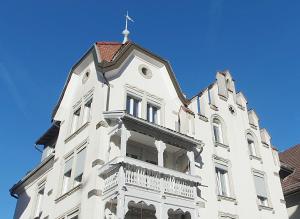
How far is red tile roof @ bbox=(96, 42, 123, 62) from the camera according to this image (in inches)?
861

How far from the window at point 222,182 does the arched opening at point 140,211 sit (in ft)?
17.4

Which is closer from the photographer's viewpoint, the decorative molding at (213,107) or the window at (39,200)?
the window at (39,200)

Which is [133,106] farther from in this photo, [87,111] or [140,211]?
[140,211]

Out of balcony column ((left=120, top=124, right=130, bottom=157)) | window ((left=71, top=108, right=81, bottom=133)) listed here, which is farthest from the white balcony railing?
window ((left=71, top=108, right=81, bottom=133))

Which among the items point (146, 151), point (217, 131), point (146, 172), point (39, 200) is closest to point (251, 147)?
point (217, 131)

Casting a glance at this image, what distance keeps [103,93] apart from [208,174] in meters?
7.77

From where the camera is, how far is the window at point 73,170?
19.4 m

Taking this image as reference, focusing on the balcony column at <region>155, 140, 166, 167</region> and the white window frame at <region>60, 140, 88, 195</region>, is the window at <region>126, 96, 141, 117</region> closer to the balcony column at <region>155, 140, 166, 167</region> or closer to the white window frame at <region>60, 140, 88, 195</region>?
the balcony column at <region>155, 140, 166, 167</region>

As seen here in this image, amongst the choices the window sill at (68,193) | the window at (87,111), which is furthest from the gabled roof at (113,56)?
the window sill at (68,193)

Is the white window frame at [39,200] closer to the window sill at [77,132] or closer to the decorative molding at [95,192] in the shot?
the window sill at [77,132]

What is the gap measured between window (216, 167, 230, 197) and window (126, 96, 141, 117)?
6252 mm

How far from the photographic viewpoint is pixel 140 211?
59.0 ft

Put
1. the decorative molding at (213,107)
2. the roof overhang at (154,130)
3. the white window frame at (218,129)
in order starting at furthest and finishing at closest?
the decorative molding at (213,107), the white window frame at (218,129), the roof overhang at (154,130)

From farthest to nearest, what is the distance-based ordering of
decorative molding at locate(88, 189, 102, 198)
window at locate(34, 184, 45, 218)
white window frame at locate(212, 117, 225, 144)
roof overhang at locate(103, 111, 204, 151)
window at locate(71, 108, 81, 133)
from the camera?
white window frame at locate(212, 117, 225, 144)
window at locate(34, 184, 45, 218)
window at locate(71, 108, 81, 133)
roof overhang at locate(103, 111, 204, 151)
decorative molding at locate(88, 189, 102, 198)
